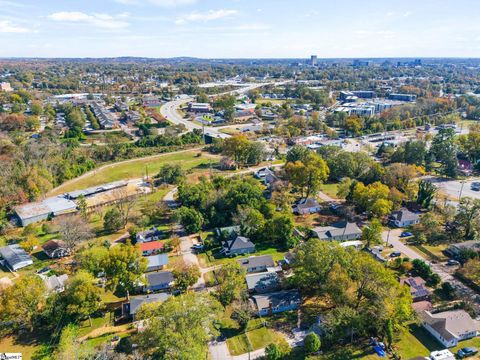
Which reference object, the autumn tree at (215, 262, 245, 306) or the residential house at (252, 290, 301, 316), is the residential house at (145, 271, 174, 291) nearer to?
the autumn tree at (215, 262, 245, 306)

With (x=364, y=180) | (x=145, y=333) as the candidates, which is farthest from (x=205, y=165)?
(x=145, y=333)

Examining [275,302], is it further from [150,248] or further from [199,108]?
[199,108]

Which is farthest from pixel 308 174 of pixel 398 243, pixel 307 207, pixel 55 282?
pixel 55 282

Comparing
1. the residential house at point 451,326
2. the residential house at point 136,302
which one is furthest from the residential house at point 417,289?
the residential house at point 136,302

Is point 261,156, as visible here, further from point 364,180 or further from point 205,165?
point 364,180

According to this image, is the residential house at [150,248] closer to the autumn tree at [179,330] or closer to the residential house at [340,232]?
the autumn tree at [179,330]

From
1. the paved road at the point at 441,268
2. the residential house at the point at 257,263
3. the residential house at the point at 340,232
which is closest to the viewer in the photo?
the paved road at the point at 441,268

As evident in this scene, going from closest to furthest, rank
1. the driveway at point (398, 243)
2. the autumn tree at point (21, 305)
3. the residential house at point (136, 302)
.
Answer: the autumn tree at point (21, 305) < the residential house at point (136, 302) < the driveway at point (398, 243)
